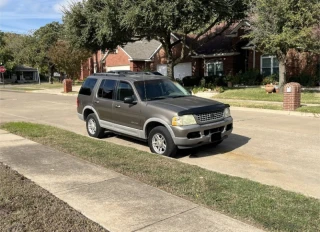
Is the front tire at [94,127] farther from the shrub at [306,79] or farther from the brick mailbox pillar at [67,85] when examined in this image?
the brick mailbox pillar at [67,85]

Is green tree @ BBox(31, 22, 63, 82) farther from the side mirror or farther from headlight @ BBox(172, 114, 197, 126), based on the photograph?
headlight @ BBox(172, 114, 197, 126)

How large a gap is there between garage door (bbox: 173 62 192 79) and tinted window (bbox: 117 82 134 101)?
2651cm

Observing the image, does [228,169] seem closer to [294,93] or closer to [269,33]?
[294,93]

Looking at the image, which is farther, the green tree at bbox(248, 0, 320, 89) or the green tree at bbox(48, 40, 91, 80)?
the green tree at bbox(48, 40, 91, 80)

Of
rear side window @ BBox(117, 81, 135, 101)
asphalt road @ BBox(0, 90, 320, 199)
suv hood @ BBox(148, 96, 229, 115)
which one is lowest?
asphalt road @ BBox(0, 90, 320, 199)

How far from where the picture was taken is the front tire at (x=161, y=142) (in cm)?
729

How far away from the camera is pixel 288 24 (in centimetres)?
1802

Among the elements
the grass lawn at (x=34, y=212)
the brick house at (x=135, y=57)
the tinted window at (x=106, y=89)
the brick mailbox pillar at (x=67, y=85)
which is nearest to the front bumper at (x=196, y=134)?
the tinted window at (x=106, y=89)

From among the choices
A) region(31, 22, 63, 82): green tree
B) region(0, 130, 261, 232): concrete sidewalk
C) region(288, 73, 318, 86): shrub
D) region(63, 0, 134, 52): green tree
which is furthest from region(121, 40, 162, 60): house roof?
region(0, 130, 261, 232): concrete sidewalk

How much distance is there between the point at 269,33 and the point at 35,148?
1513 centimetres

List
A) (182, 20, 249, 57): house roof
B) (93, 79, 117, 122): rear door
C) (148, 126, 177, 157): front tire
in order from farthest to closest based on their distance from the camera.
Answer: (182, 20, 249, 57): house roof < (93, 79, 117, 122): rear door < (148, 126, 177, 157): front tire

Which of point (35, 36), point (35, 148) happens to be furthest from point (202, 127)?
point (35, 36)

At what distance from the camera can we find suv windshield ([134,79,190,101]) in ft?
26.9

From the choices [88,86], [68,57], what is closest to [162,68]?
[68,57]
